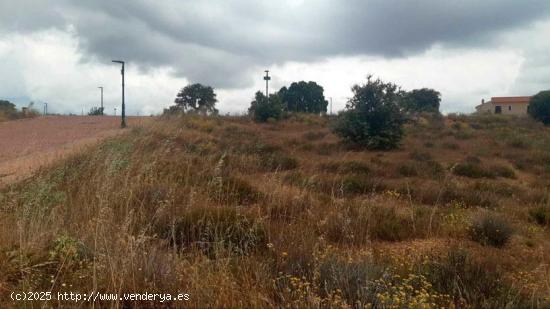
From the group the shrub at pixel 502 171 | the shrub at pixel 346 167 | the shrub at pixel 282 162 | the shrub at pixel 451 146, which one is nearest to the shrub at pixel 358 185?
the shrub at pixel 346 167

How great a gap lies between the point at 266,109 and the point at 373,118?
13085mm

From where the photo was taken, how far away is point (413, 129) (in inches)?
984

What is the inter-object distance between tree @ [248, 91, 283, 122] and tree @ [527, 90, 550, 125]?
22040 mm

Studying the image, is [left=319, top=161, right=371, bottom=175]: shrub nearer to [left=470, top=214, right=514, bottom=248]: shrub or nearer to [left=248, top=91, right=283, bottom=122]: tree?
[left=470, top=214, right=514, bottom=248]: shrub

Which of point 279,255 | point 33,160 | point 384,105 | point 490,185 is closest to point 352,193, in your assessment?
point 490,185

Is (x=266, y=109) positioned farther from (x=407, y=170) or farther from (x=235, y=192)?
(x=235, y=192)

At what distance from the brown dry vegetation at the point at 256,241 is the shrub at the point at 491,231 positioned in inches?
0.7

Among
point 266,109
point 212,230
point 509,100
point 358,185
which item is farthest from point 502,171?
point 509,100

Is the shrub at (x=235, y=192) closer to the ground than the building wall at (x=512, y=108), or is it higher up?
closer to the ground

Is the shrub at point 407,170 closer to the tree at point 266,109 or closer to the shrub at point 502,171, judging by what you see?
the shrub at point 502,171

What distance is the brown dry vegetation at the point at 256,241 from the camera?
2705 millimetres

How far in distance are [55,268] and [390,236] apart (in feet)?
11.9

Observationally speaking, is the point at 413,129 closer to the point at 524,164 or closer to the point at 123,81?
the point at 524,164

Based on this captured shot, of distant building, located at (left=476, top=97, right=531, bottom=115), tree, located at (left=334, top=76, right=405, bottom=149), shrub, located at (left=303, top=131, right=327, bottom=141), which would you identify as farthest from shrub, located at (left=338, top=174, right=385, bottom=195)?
distant building, located at (left=476, top=97, right=531, bottom=115)
